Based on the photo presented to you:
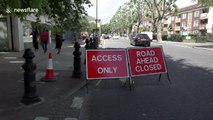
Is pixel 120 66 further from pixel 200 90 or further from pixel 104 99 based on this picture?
pixel 200 90

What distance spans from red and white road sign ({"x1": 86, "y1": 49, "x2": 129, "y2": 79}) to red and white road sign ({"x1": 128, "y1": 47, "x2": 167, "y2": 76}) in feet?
0.78

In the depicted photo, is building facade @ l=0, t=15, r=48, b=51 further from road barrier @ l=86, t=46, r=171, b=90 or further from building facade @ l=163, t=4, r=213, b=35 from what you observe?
building facade @ l=163, t=4, r=213, b=35

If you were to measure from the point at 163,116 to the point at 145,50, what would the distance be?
2.95 m

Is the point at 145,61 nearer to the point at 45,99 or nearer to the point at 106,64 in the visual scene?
the point at 106,64

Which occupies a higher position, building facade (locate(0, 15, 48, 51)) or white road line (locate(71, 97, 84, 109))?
building facade (locate(0, 15, 48, 51))

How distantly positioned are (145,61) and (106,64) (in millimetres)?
1207

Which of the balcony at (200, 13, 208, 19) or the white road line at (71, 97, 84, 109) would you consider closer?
the white road line at (71, 97, 84, 109)

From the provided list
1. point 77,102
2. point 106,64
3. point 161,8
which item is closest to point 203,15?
point 161,8

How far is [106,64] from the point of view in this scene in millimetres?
6633

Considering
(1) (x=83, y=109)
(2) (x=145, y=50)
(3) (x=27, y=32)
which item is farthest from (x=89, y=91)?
(3) (x=27, y=32)

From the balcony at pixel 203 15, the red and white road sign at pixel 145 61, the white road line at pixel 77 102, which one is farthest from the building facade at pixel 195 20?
the white road line at pixel 77 102

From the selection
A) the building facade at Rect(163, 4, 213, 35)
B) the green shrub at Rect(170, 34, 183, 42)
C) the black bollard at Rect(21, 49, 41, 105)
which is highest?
the building facade at Rect(163, 4, 213, 35)

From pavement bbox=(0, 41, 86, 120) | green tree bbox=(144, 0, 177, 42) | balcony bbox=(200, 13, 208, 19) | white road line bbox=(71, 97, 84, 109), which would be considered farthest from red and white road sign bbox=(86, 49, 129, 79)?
balcony bbox=(200, 13, 208, 19)

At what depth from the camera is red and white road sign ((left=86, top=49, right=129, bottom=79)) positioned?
21.3 ft
